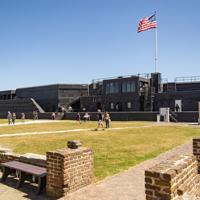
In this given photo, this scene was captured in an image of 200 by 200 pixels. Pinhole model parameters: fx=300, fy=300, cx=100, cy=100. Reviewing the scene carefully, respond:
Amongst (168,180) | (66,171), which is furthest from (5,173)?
(168,180)

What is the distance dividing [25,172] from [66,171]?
1.86 meters

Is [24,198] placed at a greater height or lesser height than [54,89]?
lesser

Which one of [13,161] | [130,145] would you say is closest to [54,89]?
[130,145]

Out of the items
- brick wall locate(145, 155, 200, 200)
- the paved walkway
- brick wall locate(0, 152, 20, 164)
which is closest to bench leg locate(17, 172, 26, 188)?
the paved walkway

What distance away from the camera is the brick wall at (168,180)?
5.12 m

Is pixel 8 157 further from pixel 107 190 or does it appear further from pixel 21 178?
pixel 107 190

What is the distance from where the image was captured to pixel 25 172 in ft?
29.4

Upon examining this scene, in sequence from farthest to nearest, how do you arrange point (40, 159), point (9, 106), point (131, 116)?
point (9, 106) → point (131, 116) → point (40, 159)

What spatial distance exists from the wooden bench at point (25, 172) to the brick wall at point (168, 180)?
390cm

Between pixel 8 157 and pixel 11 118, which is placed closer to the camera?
pixel 8 157

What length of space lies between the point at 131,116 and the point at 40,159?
33.0 m

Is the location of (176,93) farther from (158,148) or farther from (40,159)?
(40,159)

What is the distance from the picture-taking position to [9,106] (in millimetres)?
69062

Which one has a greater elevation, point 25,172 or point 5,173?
point 25,172
